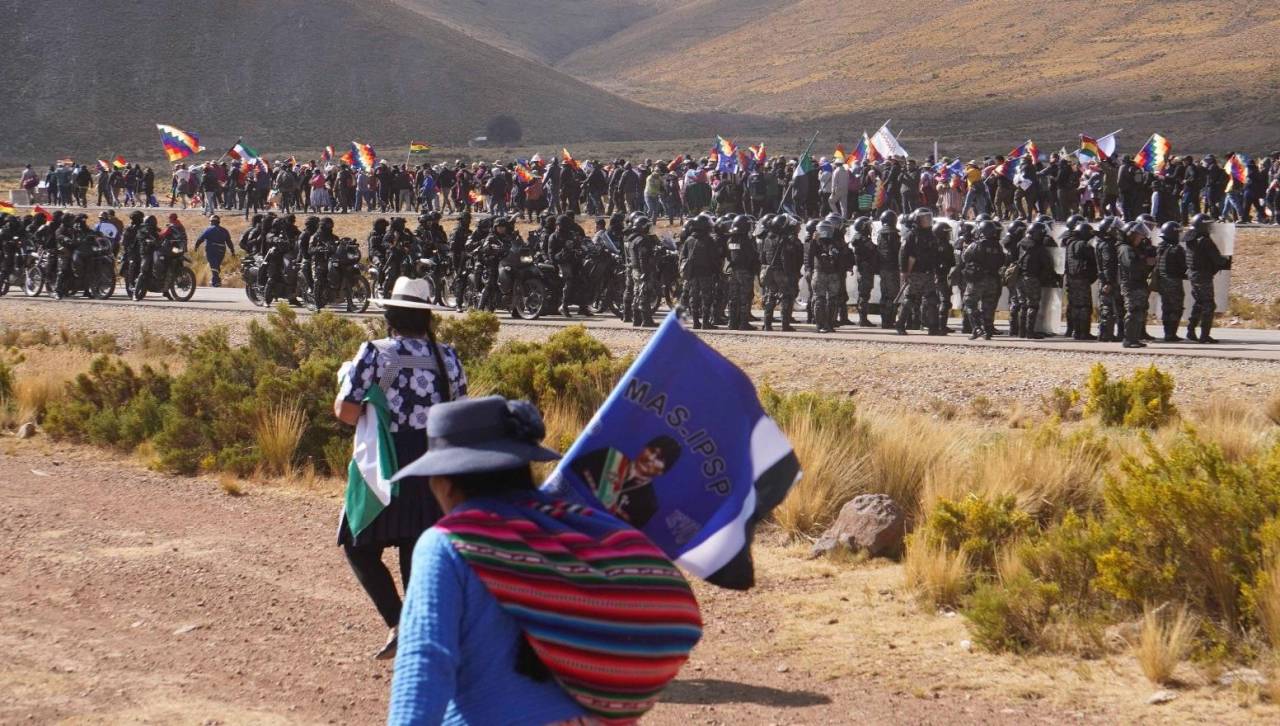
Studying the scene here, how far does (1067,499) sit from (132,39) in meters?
101

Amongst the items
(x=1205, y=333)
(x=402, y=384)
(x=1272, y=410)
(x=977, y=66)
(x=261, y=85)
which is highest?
(x=977, y=66)

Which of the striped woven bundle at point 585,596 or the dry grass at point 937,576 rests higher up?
the striped woven bundle at point 585,596

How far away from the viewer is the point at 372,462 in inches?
249

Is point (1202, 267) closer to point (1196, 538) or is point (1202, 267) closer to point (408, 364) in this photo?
point (1196, 538)

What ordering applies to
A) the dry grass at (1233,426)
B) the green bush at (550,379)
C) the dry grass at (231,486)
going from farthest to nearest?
the green bush at (550,379), the dry grass at (231,486), the dry grass at (1233,426)

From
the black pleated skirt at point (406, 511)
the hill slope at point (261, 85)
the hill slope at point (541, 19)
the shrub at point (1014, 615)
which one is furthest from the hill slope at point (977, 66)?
the black pleated skirt at point (406, 511)

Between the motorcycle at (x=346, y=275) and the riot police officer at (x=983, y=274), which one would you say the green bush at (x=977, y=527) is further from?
the motorcycle at (x=346, y=275)

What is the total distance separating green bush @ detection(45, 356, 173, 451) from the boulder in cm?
679

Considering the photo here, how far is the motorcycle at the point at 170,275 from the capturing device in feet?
96.8

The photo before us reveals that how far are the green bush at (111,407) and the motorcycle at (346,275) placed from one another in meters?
9.33

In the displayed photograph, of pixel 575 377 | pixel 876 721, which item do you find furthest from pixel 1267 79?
pixel 876 721

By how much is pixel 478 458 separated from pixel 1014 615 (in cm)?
486

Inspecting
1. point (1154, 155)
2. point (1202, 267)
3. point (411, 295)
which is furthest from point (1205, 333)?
point (411, 295)

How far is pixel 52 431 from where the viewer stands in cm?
1477
